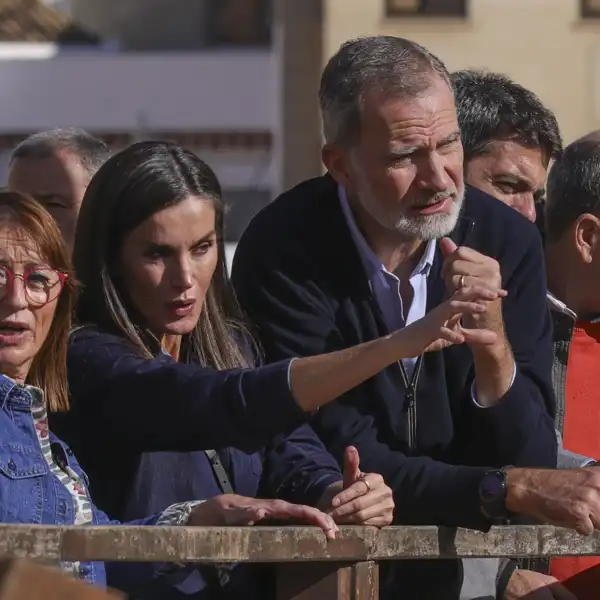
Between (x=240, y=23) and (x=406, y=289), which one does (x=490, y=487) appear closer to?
(x=406, y=289)

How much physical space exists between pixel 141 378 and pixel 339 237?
0.63 metres

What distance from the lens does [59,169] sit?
191 inches

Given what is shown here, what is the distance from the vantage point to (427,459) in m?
3.27

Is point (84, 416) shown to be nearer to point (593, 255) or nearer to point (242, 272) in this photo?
point (242, 272)

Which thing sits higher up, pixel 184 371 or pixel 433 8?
pixel 184 371

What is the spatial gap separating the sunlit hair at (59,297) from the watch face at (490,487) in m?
0.78

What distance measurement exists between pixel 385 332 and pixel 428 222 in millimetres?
239

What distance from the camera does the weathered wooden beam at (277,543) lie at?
2.52 m

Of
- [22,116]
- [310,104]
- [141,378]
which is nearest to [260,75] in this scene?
[310,104]

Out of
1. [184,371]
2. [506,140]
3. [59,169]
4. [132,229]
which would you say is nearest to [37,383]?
[184,371]

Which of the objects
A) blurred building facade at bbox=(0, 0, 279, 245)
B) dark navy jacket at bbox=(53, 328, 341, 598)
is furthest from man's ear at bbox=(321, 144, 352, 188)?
blurred building facade at bbox=(0, 0, 279, 245)

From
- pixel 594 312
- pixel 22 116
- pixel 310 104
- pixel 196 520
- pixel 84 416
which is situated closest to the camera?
pixel 196 520

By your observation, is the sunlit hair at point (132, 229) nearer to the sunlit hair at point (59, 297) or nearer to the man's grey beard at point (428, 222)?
the sunlit hair at point (59, 297)

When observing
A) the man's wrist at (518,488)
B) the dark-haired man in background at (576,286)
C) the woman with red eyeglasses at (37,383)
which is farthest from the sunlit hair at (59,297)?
the dark-haired man in background at (576,286)
